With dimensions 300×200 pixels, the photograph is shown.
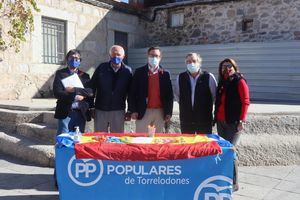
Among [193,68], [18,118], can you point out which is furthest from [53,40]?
[193,68]

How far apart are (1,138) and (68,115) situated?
8.43 feet

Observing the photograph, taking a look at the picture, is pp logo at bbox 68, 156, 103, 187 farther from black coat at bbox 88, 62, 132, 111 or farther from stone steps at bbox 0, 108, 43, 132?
stone steps at bbox 0, 108, 43, 132

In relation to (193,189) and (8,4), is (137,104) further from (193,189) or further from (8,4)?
(8,4)

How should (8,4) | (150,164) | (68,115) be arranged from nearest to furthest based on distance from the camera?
(150,164) → (68,115) → (8,4)

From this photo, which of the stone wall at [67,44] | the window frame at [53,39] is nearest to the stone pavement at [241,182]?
the stone wall at [67,44]

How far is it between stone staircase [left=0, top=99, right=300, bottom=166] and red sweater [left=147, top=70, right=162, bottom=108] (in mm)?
1629

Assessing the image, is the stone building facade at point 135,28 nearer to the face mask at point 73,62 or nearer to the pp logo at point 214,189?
the face mask at point 73,62

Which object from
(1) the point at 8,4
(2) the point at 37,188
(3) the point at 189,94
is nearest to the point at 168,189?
(3) the point at 189,94

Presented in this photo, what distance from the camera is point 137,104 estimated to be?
4641 mm

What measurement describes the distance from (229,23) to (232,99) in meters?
8.01

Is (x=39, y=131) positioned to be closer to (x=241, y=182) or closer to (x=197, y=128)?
(x=197, y=128)

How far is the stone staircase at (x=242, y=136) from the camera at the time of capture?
19.0ft

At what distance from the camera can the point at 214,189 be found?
11.3ft

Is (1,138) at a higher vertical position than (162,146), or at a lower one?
lower
